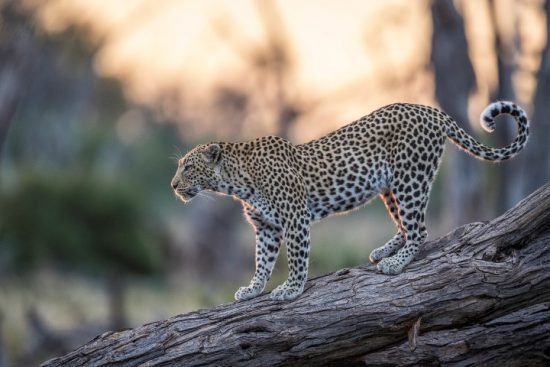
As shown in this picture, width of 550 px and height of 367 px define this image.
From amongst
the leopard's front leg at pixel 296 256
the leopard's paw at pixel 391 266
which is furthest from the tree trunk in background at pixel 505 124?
the leopard's front leg at pixel 296 256

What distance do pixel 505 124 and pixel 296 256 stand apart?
10476mm

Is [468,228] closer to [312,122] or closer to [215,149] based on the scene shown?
[215,149]

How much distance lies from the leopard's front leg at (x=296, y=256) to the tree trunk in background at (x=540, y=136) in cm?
873

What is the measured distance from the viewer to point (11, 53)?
1691 cm

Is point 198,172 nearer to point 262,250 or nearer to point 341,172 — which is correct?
point 262,250

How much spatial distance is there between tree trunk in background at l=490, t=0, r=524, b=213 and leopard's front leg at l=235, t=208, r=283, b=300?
367 inches

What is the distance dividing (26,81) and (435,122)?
9597 millimetres

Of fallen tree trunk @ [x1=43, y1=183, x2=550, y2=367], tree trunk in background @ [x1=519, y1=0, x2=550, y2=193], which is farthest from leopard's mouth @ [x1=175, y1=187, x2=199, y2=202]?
tree trunk in background @ [x1=519, y1=0, x2=550, y2=193]

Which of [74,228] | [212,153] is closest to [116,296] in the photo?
[74,228]

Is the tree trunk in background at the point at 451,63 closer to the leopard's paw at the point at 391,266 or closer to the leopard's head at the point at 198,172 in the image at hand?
the leopard's paw at the point at 391,266

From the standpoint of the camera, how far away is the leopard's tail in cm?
1040

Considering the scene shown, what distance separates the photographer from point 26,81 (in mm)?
17984

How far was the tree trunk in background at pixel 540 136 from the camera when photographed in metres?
18.1

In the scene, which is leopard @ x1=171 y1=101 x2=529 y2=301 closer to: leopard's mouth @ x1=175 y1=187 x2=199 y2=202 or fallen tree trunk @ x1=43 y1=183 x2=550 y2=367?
leopard's mouth @ x1=175 y1=187 x2=199 y2=202
